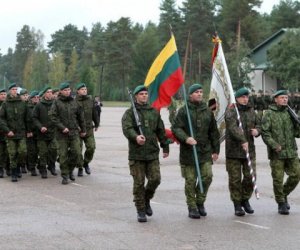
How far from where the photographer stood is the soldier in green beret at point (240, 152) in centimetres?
931

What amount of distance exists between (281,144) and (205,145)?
1126mm

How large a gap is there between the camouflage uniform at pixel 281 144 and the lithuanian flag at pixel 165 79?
55.8 inches

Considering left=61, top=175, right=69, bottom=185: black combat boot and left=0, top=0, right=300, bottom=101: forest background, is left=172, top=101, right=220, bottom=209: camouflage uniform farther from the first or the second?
left=0, top=0, right=300, bottom=101: forest background

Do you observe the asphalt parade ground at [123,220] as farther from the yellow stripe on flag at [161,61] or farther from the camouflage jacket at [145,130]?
the yellow stripe on flag at [161,61]

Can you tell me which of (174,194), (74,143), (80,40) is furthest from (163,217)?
(80,40)

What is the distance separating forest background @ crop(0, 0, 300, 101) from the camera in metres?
60.6

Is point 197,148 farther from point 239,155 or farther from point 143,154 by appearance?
point 143,154

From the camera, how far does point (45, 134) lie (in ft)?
46.7

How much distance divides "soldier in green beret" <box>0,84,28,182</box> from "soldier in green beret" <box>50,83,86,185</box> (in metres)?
1.19

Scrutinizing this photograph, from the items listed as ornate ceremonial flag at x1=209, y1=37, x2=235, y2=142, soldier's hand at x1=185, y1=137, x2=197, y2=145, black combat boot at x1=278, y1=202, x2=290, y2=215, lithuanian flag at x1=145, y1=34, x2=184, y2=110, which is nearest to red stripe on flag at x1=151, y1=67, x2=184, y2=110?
lithuanian flag at x1=145, y1=34, x2=184, y2=110

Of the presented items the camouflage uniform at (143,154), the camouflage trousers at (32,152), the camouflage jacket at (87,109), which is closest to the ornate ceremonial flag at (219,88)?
the camouflage uniform at (143,154)

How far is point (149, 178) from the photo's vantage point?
9.05 m

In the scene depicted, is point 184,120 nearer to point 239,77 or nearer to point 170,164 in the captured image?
point 170,164

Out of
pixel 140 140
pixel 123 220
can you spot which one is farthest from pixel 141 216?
pixel 140 140
